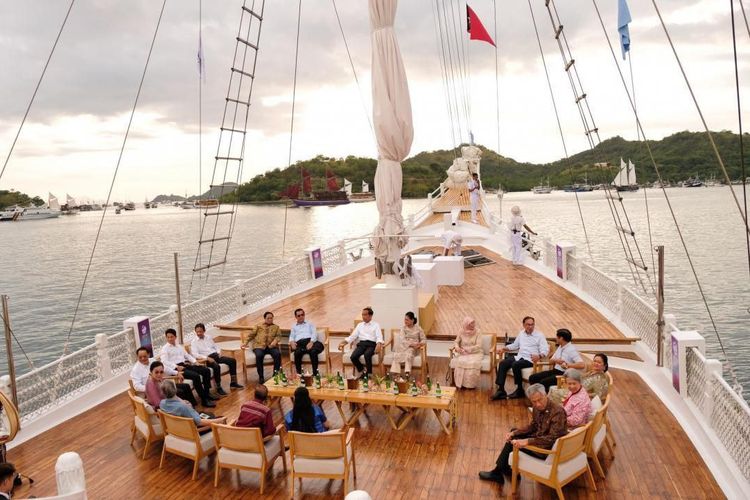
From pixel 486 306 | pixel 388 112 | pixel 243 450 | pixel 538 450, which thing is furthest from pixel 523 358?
pixel 388 112

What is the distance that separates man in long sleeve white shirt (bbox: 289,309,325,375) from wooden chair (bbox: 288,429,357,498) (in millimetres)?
2860

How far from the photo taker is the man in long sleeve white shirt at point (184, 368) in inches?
267

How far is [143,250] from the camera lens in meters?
51.2

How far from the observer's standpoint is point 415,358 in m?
7.38

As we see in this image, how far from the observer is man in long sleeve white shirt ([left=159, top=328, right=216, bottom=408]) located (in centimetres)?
678

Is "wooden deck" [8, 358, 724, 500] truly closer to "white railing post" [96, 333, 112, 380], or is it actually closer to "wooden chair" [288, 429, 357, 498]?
"wooden chair" [288, 429, 357, 498]

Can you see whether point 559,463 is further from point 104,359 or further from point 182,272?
point 182,272

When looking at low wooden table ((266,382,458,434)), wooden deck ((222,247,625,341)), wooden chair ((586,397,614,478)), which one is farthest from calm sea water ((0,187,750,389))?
wooden chair ((586,397,614,478))

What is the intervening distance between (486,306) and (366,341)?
3.69m

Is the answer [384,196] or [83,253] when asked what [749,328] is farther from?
[83,253]

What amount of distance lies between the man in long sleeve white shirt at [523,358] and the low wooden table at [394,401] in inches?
36.6

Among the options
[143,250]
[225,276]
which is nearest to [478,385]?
[225,276]

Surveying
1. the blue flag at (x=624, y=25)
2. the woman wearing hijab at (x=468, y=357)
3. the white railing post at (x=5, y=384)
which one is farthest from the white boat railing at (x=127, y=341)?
the blue flag at (x=624, y=25)

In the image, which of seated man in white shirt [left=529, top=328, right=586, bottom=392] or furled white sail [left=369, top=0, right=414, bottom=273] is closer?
seated man in white shirt [left=529, top=328, right=586, bottom=392]
